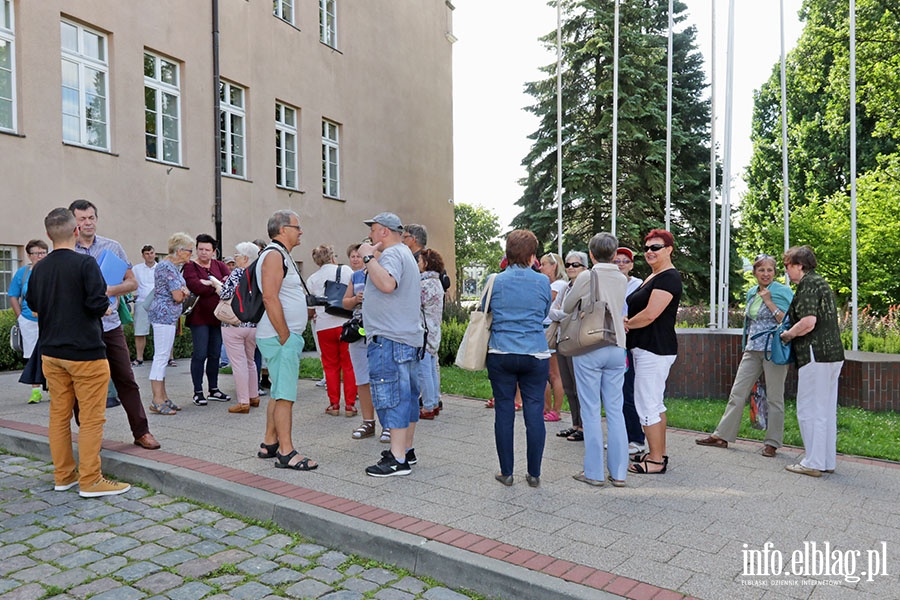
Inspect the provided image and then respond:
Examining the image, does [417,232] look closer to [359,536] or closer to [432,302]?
[432,302]

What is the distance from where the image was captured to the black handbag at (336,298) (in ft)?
24.3

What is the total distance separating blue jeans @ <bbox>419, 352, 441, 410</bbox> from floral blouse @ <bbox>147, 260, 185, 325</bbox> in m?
2.79

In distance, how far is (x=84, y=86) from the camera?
1323 centimetres

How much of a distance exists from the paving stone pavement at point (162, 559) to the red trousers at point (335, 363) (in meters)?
2.82

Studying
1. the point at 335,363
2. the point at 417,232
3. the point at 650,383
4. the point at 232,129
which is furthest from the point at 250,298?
the point at 232,129

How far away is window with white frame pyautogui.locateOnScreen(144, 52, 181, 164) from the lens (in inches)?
581

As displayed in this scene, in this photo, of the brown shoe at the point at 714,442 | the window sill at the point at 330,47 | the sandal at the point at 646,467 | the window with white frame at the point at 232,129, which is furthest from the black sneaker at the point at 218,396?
the window sill at the point at 330,47

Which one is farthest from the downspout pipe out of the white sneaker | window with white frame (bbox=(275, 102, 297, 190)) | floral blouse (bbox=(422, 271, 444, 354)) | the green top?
the green top

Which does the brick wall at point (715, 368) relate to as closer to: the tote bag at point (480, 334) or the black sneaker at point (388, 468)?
the tote bag at point (480, 334)

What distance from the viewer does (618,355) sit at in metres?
5.39

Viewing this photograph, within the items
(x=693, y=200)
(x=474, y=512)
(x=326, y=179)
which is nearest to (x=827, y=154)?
(x=693, y=200)

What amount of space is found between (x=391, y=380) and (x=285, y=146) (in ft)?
49.0

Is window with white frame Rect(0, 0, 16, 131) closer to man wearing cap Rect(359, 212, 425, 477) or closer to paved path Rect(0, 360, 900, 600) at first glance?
paved path Rect(0, 360, 900, 600)

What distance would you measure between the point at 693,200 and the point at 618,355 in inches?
919
